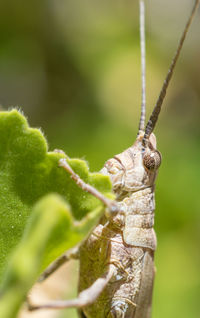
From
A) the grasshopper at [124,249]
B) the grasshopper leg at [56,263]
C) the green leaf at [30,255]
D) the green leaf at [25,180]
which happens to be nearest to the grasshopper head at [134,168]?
the grasshopper at [124,249]

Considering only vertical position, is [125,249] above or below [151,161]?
below

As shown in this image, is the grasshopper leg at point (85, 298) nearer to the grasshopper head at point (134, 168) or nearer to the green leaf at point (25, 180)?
the green leaf at point (25, 180)

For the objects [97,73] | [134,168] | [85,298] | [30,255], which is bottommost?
[30,255]

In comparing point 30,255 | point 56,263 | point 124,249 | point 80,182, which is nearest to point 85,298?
point 56,263

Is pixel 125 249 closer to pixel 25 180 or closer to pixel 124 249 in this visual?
pixel 124 249

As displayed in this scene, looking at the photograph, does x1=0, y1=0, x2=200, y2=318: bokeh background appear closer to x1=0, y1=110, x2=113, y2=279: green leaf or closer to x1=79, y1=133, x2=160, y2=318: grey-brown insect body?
x1=79, y1=133, x2=160, y2=318: grey-brown insect body

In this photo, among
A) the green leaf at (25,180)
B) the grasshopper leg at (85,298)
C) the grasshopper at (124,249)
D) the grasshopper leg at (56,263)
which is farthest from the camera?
the grasshopper at (124,249)

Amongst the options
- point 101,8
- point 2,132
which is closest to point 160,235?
point 2,132
